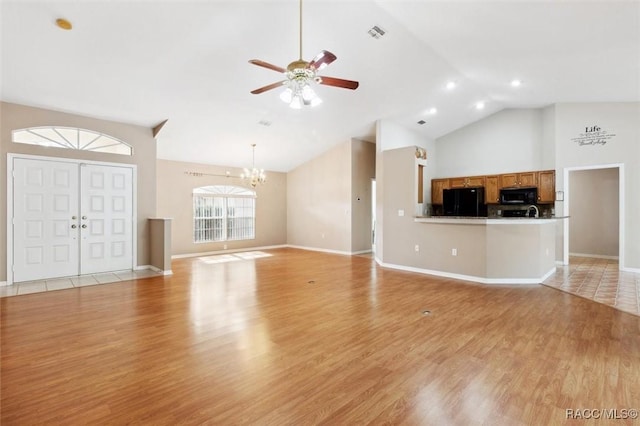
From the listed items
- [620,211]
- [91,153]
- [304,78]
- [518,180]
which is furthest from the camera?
[518,180]

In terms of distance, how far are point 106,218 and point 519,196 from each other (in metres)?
9.25

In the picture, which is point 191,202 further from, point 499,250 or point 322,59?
point 499,250

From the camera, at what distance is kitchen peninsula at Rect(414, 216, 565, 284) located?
5.12 meters

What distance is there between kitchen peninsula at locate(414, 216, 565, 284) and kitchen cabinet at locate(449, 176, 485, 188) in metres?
2.72

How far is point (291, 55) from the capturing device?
4668mm

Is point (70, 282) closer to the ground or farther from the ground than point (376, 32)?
closer to the ground

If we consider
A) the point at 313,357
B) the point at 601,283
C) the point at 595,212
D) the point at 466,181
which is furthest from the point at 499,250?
the point at 595,212

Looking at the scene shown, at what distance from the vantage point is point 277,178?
10516 mm

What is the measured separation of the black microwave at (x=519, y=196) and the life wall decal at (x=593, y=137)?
1.32 meters

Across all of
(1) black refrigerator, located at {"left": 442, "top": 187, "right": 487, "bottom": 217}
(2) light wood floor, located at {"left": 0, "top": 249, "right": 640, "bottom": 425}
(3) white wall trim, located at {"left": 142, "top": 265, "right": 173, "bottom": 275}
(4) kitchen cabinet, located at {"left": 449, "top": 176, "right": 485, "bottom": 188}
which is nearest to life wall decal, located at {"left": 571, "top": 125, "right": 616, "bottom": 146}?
(4) kitchen cabinet, located at {"left": 449, "top": 176, "right": 485, "bottom": 188}

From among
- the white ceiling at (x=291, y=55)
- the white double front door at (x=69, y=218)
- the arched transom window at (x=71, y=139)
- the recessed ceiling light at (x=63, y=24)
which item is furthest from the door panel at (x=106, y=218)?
the recessed ceiling light at (x=63, y=24)

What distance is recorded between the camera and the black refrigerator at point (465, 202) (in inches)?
307

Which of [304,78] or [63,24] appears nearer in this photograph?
[304,78]

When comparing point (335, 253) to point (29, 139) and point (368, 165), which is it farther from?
point (29, 139)
